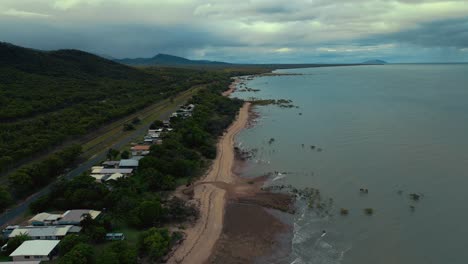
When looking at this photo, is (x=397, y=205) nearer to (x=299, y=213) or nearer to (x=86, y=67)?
(x=299, y=213)

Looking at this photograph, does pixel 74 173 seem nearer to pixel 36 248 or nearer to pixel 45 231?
pixel 45 231

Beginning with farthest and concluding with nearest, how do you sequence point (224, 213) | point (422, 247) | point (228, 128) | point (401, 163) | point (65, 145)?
point (228, 128), point (65, 145), point (401, 163), point (224, 213), point (422, 247)

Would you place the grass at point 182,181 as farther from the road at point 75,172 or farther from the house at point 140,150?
the road at point 75,172

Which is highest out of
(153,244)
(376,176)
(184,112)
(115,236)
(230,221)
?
(184,112)

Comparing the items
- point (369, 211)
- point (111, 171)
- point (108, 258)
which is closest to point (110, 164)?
point (111, 171)

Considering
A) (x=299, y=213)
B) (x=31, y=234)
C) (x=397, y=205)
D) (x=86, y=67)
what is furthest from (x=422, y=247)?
(x=86, y=67)

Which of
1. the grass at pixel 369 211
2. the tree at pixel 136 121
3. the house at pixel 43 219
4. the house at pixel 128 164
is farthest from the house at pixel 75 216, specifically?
the tree at pixel 136 121

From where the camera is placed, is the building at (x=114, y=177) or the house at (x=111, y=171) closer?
the building at (x=114, y=177)
